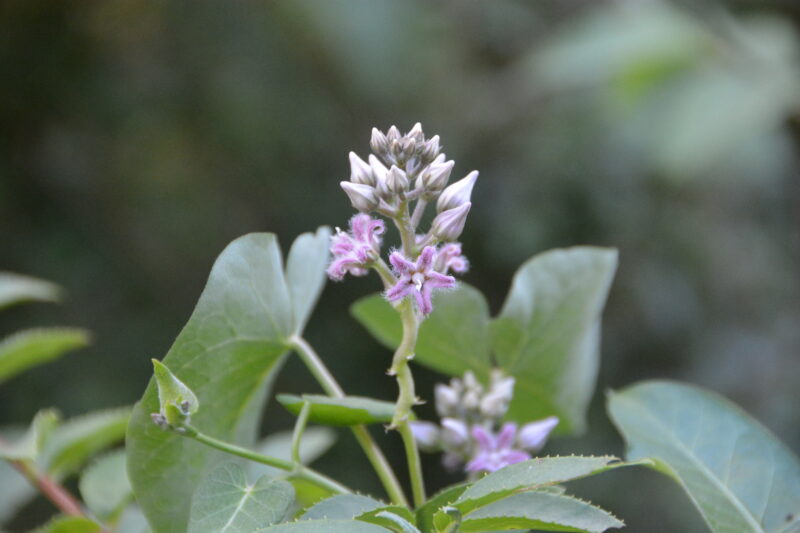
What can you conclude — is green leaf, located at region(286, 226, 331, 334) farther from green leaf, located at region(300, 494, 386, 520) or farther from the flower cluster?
green leaf, located at region(300, 494, 386, 520)

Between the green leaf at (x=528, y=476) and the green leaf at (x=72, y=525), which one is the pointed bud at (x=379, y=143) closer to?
the green leaf at (x=528, y=476)

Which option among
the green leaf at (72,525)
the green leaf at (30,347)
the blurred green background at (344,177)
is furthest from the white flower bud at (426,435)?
the blurred green background at (344,177)

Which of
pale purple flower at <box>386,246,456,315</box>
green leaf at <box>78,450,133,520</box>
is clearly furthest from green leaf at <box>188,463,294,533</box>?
green leaf at <box>78,450,133,520</box>

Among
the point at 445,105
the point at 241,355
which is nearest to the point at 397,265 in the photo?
the point at 241,355

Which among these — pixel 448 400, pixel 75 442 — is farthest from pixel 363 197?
pixel 75 442

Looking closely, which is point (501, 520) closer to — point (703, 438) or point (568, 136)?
point (703, 438)

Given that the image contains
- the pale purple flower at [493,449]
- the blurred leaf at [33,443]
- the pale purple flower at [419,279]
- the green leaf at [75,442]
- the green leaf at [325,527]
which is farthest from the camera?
the green leaf at [75,442]
